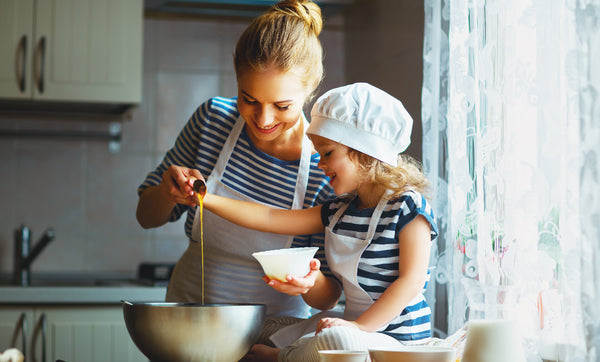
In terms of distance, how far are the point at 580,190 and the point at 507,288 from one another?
0.33 m

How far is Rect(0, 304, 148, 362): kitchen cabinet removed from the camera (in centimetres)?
220

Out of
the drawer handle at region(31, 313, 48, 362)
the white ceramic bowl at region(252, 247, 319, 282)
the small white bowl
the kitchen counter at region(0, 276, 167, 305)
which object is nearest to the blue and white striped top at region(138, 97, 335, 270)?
the white ceramic bowl at region(252, 247, 319, 282)

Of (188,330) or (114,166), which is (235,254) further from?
(114,166)

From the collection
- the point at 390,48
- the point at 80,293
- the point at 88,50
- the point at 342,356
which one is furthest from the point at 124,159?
the point at 342,356

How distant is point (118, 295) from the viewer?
7.38 feet

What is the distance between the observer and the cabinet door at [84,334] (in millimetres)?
2219

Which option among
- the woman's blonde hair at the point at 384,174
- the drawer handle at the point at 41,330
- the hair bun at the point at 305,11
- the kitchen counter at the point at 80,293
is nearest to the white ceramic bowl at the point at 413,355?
the woman's blonde hair at the point at 384,174

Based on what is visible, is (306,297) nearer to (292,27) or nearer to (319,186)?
(319,186)

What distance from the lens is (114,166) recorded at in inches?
111

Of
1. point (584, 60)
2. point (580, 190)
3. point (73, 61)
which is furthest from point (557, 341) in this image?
point (73, 61)

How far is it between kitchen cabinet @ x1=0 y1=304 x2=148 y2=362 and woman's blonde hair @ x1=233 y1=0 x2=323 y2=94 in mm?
1246

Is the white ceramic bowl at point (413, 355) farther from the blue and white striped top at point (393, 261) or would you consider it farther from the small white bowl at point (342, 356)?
the blue and white striped top at point (393, 261)

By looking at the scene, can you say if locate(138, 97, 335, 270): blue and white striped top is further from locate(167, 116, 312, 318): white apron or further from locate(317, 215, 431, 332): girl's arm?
locate(317, 215, 431, 332): girl's arm

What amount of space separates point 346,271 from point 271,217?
22cm
